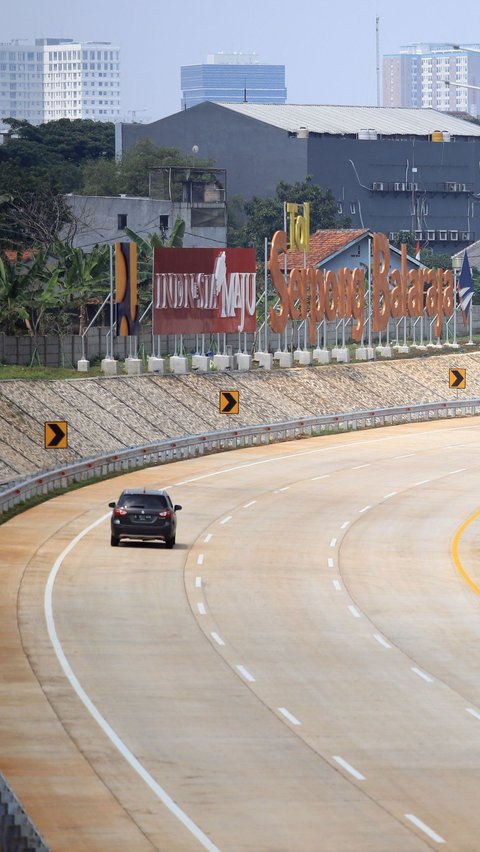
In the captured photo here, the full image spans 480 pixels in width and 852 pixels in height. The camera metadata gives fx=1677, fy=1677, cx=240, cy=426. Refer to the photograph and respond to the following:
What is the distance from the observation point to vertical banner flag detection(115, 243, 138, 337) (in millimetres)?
84500

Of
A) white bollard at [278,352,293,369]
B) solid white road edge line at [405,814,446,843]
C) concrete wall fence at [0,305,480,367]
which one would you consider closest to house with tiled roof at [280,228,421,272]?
concrete wall fence at [0,305,480,367]

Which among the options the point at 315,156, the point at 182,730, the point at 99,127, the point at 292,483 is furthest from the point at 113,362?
the point at 99,127

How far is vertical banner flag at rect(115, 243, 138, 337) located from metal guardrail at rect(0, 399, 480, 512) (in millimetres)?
9938

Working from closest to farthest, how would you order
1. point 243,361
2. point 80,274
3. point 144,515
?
1. point 144,515
2. point 80,274
3. point 243,361

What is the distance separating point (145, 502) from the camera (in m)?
48.4

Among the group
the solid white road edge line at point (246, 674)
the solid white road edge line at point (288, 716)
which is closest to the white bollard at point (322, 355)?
the solid white road edge line at point (246, 674)

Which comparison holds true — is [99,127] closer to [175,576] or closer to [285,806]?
→ [175,576]

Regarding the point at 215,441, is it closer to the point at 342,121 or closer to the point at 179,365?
the point at 179,365

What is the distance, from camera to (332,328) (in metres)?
115

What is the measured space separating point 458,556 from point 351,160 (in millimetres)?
130053

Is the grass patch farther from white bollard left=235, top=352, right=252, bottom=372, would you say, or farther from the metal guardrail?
white bollard left=235, top=352, right=252, bottom=372

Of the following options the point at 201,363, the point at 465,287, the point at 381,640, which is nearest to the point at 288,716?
the point at 381,640

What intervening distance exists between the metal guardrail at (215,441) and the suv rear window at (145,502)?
8.38 meters

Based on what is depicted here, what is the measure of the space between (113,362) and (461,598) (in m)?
45.9
